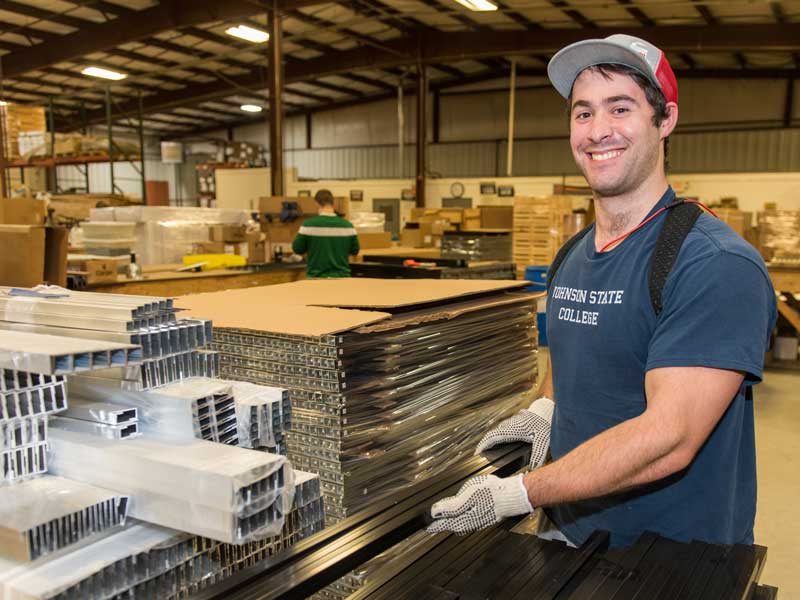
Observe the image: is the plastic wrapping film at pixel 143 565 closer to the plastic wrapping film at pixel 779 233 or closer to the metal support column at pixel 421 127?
the plastic wrapping film at pixel 779 233

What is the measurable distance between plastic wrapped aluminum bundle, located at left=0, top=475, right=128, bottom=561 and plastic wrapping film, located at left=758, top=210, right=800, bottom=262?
952 centimetres

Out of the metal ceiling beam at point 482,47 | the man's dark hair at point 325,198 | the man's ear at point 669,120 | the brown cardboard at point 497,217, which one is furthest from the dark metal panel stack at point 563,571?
the metal ceiling beam at point 482,47

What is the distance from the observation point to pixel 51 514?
985mm

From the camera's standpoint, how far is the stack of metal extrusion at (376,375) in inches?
80.6

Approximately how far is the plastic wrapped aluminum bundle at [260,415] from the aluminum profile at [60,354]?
0.23 meters

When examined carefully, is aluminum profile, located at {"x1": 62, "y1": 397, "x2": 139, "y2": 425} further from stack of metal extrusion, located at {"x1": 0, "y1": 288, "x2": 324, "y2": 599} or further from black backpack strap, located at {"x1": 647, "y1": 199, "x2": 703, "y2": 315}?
black backpack strap, located at {"x1": 647, "y1": 199, "x2": 703, "y2": 315}

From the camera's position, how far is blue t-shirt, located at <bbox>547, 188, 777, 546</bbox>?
1.32 m

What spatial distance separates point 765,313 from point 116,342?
1.26 meters

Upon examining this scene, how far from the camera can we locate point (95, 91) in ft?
60.6

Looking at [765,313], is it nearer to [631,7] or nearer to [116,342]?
[116,342]

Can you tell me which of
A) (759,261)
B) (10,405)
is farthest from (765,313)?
(10,405)

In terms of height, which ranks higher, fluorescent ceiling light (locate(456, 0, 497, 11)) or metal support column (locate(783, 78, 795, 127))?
fluorescent ceiling light (locate(456, 0, 497, 11))

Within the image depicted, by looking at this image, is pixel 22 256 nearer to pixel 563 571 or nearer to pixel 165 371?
pixel 165 371

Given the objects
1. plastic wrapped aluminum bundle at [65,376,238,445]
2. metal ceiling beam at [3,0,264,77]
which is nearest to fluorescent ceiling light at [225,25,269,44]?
metal ceiling beam at [3,0,264,77]
